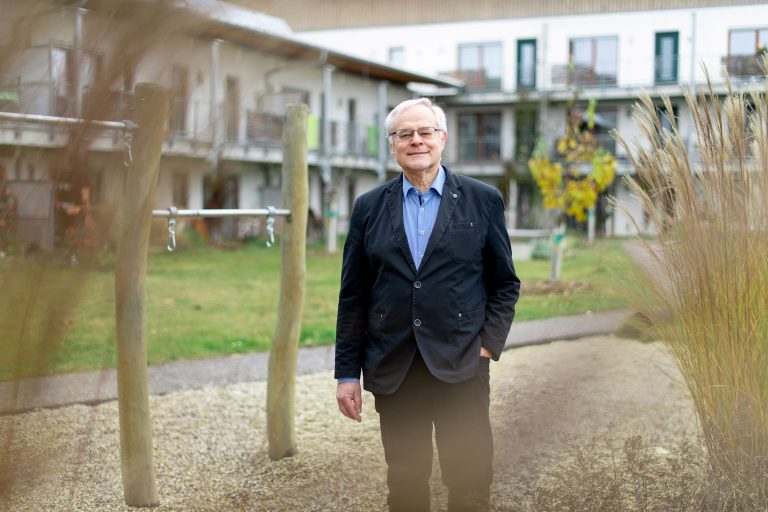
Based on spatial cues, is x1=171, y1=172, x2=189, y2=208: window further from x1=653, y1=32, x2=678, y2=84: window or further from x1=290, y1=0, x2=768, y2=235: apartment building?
x1=653, y1=32, x2=678, y2=84: window

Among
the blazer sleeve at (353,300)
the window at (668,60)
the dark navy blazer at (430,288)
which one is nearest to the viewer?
the window at (668,60)

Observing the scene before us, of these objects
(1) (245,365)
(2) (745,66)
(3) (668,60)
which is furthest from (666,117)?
(1) (245,365)

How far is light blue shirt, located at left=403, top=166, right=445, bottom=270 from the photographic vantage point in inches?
112

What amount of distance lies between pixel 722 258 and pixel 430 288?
114cm

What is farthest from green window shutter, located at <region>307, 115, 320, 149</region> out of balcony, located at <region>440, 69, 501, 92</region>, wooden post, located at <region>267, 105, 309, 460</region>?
balcony, located at <region>440, 69, 501, 92</region>

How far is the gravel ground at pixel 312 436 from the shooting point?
1298 mm

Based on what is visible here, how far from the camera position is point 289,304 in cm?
464

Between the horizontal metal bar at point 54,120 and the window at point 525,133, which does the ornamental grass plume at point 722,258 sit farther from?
the window at point 525,133

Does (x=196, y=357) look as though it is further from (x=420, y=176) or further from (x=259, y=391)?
(x=420, y=176)

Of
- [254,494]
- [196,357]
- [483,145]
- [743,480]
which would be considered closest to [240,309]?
[196,357]

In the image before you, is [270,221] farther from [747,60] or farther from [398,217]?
[747,60]

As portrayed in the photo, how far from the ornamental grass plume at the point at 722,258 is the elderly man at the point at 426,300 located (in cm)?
66

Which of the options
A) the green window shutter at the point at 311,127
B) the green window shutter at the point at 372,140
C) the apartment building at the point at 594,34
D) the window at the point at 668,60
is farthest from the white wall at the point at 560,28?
the green window shutter at the point at 372,140

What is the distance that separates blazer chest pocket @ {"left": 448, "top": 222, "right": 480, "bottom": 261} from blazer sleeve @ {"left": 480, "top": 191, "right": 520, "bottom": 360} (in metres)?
0.07
